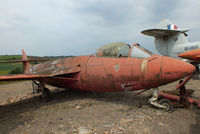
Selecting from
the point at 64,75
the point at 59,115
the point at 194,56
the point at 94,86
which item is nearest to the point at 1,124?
the point at 59,115

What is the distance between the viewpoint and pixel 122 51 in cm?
474

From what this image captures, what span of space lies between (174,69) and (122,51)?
1814mm

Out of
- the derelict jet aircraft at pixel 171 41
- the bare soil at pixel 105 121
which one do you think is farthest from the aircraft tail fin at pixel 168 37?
the bare soil at pixel 105 121

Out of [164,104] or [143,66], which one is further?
[164,104]

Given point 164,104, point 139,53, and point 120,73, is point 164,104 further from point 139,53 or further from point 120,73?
point 139,53

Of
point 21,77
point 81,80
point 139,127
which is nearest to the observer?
point 139,127

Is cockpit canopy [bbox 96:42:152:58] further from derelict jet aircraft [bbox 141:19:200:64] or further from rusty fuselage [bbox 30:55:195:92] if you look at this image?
derelict jet aircraft [bbox 141:19:200:64]

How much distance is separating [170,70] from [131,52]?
1.39 meters

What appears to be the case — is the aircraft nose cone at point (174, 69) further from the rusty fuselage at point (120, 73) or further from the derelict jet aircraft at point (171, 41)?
the derelict jet aircraft at point (171, 41)

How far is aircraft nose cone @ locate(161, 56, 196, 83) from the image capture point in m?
3.61

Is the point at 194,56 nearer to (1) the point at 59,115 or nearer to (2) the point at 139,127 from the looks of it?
(2) the point at 139,127

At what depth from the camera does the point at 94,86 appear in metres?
5.16

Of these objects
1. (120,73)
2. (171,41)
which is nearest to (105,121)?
(120,73)

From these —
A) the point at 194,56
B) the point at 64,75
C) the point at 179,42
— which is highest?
the point at 179,42
